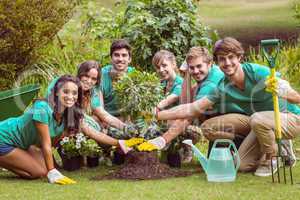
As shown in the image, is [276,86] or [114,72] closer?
[276,86]

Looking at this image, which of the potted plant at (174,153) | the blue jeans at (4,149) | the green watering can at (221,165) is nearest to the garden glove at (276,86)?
the green watering can at (221,165)

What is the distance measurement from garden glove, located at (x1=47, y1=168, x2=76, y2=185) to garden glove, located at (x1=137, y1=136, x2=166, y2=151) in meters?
0.59

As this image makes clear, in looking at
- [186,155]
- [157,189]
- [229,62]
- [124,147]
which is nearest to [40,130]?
[124,147]

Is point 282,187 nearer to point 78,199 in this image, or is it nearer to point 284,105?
point 284,105

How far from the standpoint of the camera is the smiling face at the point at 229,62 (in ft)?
16.0

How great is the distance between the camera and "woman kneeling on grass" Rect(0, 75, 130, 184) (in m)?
4.89

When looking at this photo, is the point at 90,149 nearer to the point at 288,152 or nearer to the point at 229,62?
the point at 229,62

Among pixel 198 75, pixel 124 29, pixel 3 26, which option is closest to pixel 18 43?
pixel 3 26

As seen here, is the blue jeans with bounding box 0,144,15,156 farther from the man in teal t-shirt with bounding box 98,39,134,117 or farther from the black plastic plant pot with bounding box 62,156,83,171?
the man in teal t-shirt with bounding box 98,39,134,117

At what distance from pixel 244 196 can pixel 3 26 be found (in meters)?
4.19

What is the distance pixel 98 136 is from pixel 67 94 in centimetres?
51

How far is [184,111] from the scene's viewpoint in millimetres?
5266

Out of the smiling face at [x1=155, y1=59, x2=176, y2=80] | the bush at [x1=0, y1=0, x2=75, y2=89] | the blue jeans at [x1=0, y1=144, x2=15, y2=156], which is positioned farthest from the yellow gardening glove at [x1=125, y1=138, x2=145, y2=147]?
the bush at [x1=0, y1=0, x2=75, y2=89]

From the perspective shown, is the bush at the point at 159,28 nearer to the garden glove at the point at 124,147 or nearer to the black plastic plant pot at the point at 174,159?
the black plastic plant pot at the point at 174,159
